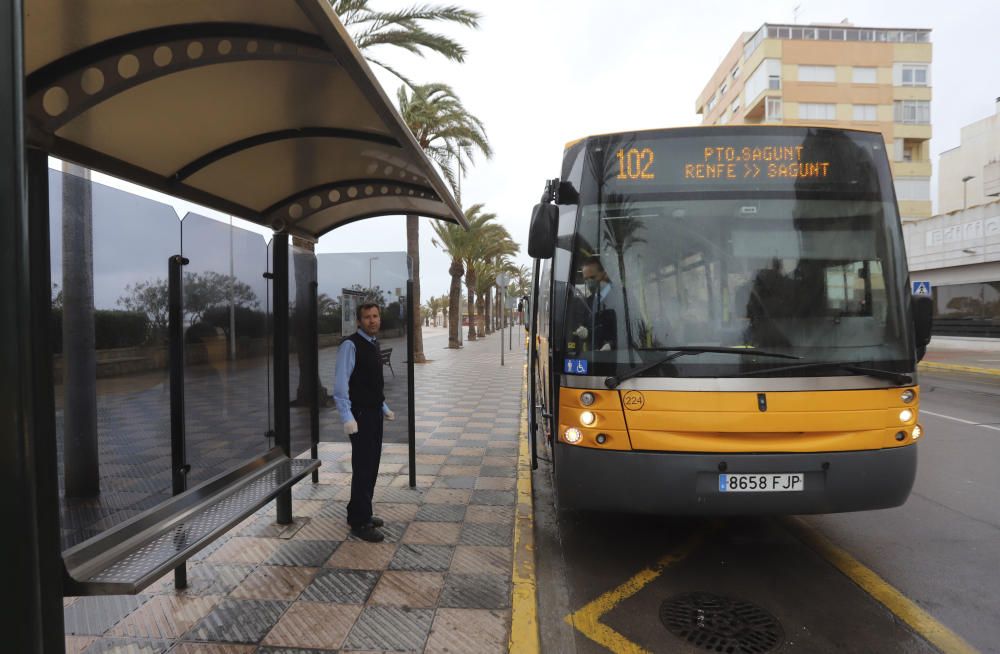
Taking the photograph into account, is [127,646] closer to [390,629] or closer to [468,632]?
[390,629]

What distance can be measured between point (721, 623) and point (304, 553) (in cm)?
274

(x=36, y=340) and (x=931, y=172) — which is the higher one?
(x=931, y=172)

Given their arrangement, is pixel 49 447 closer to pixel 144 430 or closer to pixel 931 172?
pixel 144 430

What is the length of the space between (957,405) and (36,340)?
44.8ft

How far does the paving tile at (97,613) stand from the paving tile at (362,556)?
113cm

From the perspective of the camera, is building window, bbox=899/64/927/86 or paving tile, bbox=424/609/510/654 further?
building window, bbox=899/64/927/86

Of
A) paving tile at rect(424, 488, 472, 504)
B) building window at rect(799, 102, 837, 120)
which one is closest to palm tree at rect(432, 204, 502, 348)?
paving tile at rect(424, 488, 472, 504)

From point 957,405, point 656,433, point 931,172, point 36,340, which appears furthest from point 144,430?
→ point 931,172

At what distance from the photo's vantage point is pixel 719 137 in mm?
4055

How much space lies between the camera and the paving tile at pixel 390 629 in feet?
9.71

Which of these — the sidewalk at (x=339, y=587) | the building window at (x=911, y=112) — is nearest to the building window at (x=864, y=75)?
the building window at (x=911, y=112)

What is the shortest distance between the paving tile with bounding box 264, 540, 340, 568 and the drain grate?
7.45 feet

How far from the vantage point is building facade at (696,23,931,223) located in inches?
1806

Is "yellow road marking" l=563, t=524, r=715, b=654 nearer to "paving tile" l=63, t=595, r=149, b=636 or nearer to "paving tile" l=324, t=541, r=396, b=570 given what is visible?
"paving tile" l=324, t=541, r=396, b=570
